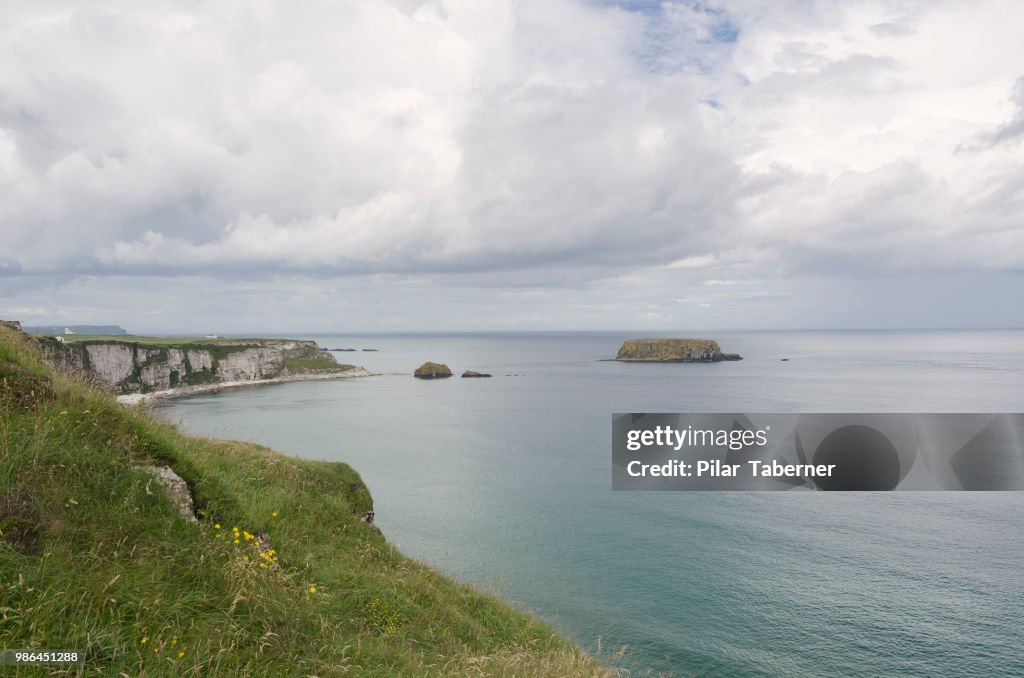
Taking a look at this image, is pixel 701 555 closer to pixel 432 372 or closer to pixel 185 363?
pixel 185 363

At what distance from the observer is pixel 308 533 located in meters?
14.5

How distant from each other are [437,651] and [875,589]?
104ft

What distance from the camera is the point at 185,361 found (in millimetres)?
150625

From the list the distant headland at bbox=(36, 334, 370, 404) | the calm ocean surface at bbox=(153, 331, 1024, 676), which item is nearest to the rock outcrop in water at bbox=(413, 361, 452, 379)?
the distant headland at bbox=(36, 334, 370, 404)

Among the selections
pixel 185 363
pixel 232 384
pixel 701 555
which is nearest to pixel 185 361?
pixel 185 363

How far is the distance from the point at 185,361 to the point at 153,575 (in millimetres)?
167358

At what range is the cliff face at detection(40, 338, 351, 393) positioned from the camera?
12467 cm

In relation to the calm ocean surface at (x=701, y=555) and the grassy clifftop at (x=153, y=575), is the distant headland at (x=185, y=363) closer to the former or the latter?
the calm ocean surface at (x=701, y=555)

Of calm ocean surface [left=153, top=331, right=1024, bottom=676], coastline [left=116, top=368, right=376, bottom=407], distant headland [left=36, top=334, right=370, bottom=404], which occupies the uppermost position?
distant headland [left=36, top=334, right=370, bottom=404]

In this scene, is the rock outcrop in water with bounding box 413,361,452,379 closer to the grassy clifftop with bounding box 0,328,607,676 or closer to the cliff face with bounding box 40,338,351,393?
the cliff face with bounding box 40,338,351,393

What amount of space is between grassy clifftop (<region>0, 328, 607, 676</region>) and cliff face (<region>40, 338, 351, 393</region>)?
364 ft

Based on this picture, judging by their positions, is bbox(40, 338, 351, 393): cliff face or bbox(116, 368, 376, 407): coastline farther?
bbox(116, 368, 376, 407): coastline

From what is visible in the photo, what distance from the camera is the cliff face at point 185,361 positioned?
12467 cm

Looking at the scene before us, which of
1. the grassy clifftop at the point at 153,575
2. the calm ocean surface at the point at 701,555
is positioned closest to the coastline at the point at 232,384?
the calm ocean surface at the point at 701,555
